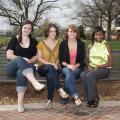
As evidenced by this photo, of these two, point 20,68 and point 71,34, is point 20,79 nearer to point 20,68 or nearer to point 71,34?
point 20,68

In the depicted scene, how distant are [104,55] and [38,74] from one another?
1.30 meters

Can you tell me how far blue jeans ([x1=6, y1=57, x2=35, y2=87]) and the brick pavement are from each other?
518 millimetres

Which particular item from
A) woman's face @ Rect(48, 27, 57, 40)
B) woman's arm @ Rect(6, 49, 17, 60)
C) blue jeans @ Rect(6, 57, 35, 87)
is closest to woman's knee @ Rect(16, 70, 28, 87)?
blue jeans @ Rect(6, 57, 35, 87)

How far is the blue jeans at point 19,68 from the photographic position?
6414 millimetres

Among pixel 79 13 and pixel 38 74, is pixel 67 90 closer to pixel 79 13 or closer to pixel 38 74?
pixel 38 74

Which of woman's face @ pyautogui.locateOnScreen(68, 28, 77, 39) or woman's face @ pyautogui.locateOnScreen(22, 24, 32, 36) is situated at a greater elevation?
woman's face @ pyautogui.locateOnScreen(22, 24, 32, 36)

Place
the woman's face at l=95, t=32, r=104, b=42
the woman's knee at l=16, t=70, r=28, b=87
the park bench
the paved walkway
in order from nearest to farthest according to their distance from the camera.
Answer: the paved walkway, the woman's knee at l=16, t=70, r=28, b=87, the woman's face at l=95, t=32, r=104, b=42, the park bench

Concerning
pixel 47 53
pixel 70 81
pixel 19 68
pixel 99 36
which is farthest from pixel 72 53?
pixel 19 68

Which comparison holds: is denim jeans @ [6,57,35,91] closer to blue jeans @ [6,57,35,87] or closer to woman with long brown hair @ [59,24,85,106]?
blue jeans @ [6,57,35,87]

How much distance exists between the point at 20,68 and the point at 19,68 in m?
0.04

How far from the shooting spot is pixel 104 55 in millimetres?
7121

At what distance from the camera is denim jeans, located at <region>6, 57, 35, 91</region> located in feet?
21.0

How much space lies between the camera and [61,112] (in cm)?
651

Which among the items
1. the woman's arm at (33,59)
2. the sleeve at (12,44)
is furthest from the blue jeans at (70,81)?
the sleeve at (12,44)
